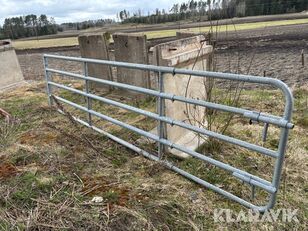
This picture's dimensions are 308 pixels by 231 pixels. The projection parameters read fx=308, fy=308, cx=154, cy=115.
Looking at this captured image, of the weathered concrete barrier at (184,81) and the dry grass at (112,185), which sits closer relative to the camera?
the dry grass at (112,185)

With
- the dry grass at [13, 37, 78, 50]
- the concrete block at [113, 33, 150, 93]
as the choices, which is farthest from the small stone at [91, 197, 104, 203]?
the dry grass at [13, 37, 78, 50]

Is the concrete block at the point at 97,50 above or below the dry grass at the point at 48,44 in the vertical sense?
above

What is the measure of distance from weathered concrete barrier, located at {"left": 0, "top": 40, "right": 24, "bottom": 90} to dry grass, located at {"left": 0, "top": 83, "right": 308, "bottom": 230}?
4.77 meters

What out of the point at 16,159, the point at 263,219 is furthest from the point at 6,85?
the point at 263,219

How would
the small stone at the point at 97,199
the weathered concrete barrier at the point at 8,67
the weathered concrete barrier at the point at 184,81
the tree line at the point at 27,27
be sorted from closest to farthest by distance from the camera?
the small stone at the point at 97,199 → the weathered concrete barrier at the point at 184,81 → the weathered concrete barrier at the point at 8,67 → the tree line at the point at 27,27

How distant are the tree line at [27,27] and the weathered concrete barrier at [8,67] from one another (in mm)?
36126

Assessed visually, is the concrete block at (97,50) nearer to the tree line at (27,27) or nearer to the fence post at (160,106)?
the fence post at (160,106)

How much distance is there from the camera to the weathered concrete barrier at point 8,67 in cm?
871

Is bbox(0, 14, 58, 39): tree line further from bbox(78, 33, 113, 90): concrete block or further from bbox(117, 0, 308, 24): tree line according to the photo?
bbox(78, 33, 113, 90): concrete block

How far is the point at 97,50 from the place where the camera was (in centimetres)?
638

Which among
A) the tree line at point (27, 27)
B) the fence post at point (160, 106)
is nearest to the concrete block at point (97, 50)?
the fence post at point (160, 106)

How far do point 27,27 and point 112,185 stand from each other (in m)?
49.6

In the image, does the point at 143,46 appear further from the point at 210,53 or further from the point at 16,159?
the point at 16,159

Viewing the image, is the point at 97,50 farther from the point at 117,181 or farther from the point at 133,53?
the point at 117,181
